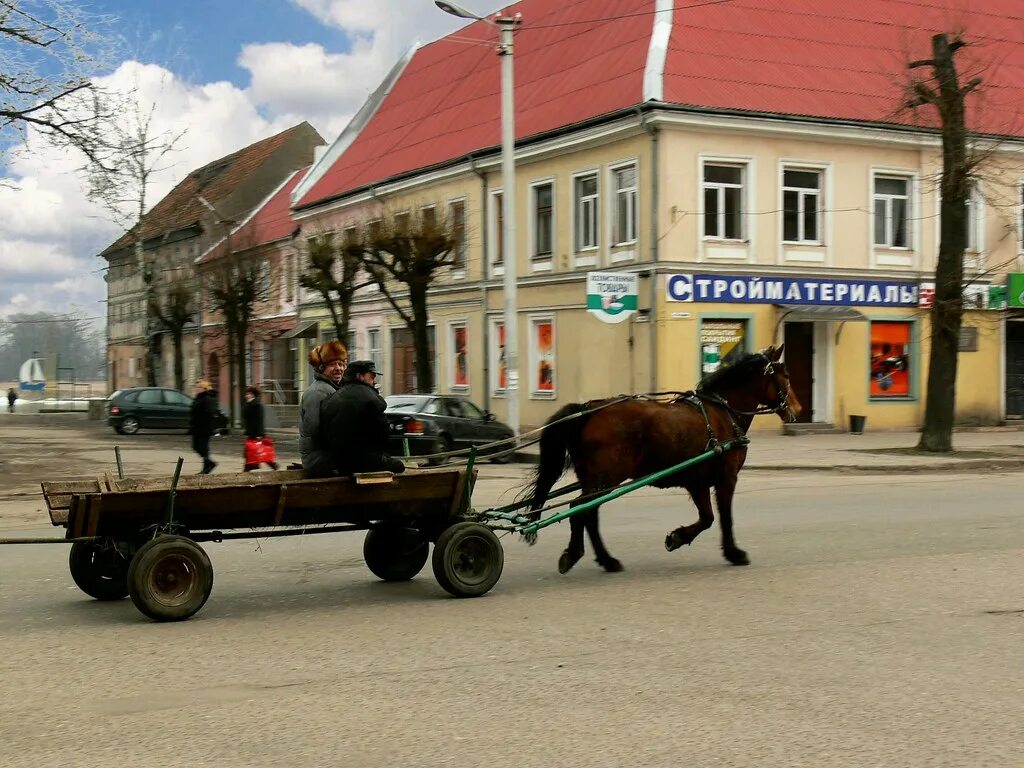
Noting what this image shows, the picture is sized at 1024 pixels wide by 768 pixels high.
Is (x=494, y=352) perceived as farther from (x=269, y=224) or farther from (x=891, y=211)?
(x=269, y=224)

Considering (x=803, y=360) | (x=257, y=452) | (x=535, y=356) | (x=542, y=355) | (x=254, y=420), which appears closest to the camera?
(x=257, y=452)

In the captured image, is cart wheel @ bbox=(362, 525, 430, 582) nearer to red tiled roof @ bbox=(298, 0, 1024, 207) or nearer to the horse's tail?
the horse's tail

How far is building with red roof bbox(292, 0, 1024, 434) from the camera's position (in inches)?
1172

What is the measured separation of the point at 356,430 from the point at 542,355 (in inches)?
1010

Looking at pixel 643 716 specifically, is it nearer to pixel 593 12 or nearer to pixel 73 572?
pixel 73 572

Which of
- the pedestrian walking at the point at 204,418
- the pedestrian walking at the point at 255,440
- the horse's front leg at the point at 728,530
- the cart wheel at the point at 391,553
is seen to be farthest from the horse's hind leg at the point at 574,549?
the pedestrian walking at the point at 204,418

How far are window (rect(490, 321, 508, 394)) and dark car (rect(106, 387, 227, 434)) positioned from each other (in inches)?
472

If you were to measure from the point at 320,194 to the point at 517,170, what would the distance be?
47.3ft

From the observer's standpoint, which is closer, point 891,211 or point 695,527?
point 695,527

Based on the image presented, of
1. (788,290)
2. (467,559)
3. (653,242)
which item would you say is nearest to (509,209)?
(653,242)

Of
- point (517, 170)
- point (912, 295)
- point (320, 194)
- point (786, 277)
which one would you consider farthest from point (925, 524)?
point (320, 194)

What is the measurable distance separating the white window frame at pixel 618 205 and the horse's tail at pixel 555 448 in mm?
20929

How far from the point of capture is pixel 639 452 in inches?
387

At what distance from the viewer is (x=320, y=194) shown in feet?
155
